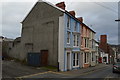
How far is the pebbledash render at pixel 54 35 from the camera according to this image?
68.7 feet

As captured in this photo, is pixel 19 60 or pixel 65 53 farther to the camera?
pixel 19 60

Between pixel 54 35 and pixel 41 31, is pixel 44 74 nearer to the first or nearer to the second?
pixel 54 35

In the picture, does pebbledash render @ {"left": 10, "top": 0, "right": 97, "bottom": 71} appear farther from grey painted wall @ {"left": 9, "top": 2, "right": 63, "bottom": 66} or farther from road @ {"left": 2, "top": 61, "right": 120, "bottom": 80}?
road @ {"left": 2, "top": 61, "right": 120, "bottom": 80}

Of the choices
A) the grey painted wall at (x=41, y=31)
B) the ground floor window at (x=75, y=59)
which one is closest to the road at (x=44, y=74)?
the grey painted wall at (x=41, y=31)

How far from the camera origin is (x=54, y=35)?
21.8 meters

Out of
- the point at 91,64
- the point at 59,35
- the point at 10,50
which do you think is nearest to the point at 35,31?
the point at 59,35

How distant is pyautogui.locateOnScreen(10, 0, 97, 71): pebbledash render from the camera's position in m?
20.9

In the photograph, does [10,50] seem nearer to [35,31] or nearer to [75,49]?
[35,31]

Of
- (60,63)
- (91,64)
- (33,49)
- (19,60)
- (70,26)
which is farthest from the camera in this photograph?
(91,64)

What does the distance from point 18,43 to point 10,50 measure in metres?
3.60

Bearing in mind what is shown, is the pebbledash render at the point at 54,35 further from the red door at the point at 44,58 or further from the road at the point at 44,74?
the road at the point at 44,74

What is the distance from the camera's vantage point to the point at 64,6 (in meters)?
23.3

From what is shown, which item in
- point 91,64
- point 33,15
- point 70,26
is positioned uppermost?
point 33,15

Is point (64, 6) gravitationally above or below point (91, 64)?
above
